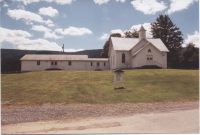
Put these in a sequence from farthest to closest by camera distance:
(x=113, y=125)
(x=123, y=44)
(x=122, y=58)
→ (x=123, y=44) < (x=122, y=58) < (x=113, y=125)

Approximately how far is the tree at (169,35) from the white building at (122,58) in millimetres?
14623

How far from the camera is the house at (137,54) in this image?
2728cm

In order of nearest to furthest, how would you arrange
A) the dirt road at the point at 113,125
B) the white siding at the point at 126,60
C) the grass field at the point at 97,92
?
1. the dirt road at the point at 113,125
2. the grass field at the point at 97,92
3. the white siding at the point at 126,60

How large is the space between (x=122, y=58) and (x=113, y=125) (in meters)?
24.7

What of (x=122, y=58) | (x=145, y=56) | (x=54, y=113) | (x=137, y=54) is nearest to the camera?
(x=54, y=113)

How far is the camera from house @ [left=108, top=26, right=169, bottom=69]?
2728cm

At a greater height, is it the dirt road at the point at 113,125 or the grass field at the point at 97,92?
the grass field at the point at 97,92

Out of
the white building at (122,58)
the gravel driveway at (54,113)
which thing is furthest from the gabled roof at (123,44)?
the gravel driveway at (54,113)

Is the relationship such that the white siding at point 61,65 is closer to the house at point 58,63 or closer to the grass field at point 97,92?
the house at point 58,63

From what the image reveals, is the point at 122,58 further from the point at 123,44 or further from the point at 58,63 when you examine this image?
the point at 58,63

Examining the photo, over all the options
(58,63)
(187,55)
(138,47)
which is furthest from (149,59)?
(187,55)

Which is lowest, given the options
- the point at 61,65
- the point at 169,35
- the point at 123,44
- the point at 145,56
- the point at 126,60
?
the point at 61,65

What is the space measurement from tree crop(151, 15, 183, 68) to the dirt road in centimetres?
4305

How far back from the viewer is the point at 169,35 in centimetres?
4722
